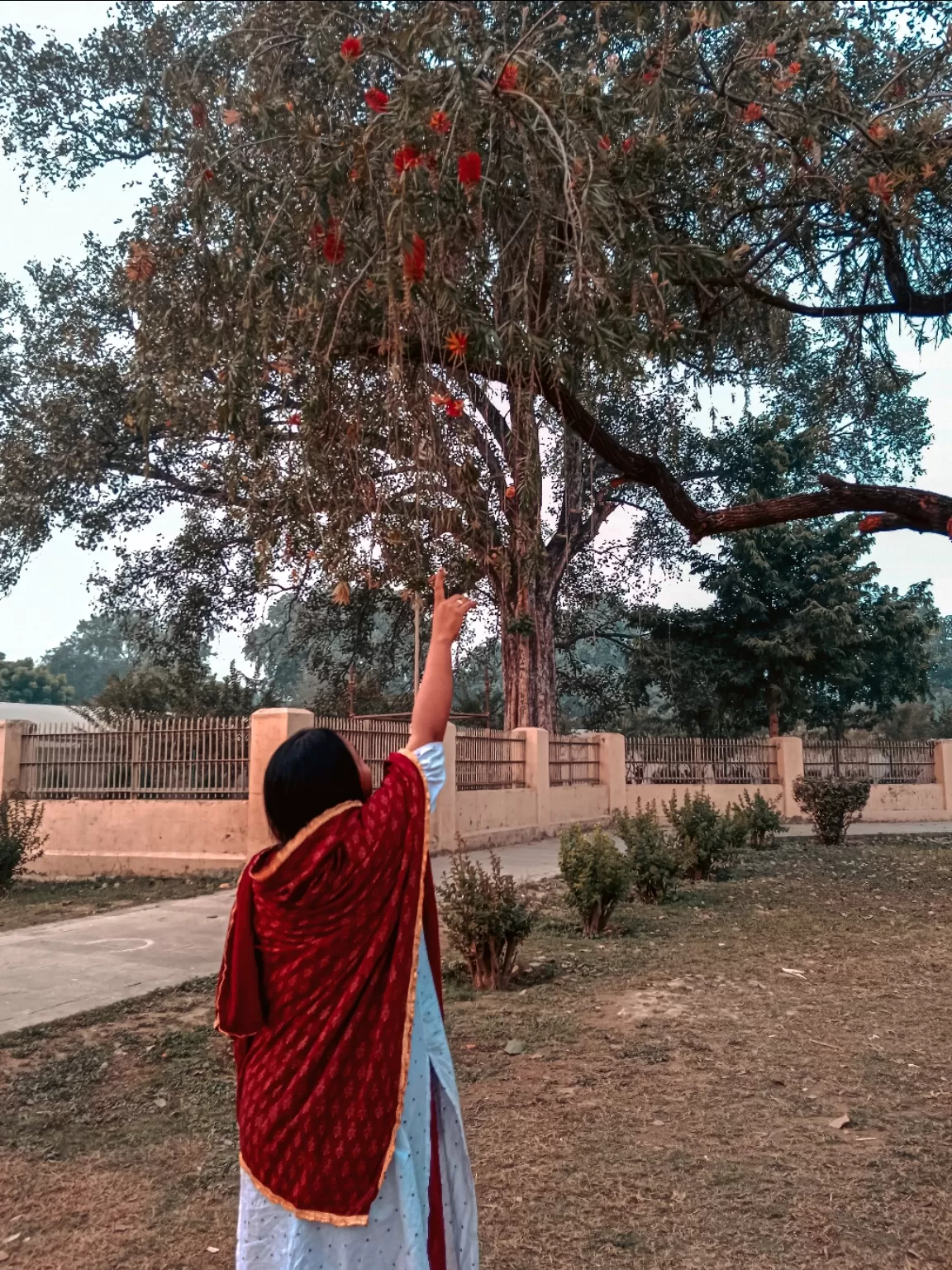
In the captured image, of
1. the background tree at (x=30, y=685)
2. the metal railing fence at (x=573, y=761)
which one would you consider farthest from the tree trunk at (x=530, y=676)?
the background tree at (x=30, y=685)

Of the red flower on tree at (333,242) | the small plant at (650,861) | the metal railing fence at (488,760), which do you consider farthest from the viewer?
the metal railing fence at (488,760)

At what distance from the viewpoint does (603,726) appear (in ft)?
83.1

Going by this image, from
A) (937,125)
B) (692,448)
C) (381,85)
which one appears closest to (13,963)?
(381,85)

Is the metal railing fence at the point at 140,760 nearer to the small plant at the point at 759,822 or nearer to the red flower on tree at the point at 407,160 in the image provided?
the small plant at the point at 759,822

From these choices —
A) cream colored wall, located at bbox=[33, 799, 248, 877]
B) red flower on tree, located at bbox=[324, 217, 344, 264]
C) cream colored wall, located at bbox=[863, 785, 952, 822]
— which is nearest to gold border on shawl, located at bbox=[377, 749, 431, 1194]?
red flower on tree, located at bbox=[324, 217, 344, 264]

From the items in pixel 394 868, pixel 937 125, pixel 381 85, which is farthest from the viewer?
pixel 381 85

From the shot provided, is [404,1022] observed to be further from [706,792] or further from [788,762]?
[788,762]

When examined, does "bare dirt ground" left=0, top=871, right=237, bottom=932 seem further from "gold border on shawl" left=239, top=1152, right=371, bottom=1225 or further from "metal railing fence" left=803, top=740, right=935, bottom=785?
"metal railing fence" left=803, top=740, right=935, bottom=785

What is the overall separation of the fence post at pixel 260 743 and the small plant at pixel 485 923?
208 inches

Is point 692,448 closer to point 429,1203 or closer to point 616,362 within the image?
point 616,362

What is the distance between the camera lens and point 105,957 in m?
7.34

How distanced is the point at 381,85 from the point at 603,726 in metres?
19.2

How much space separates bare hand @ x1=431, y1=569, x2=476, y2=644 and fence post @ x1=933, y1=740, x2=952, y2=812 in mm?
22132

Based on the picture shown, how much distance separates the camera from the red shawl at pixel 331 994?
6.95ft
